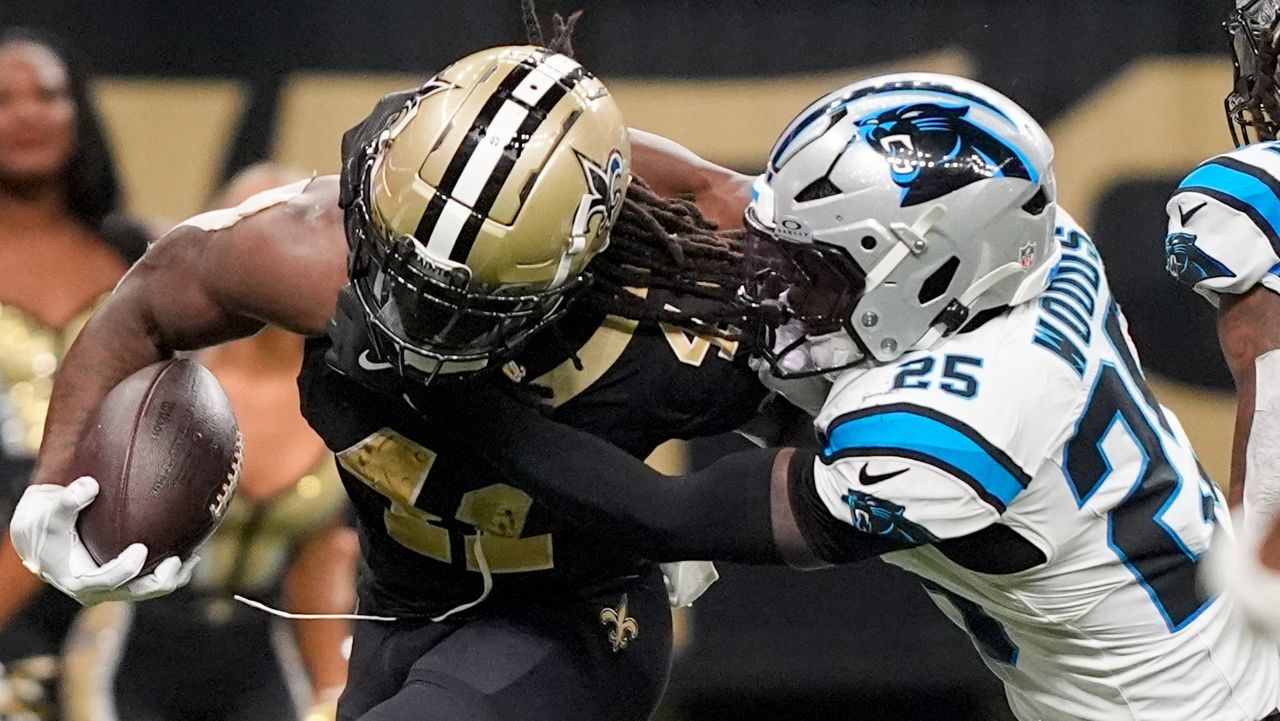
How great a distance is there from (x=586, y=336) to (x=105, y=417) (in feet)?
1.79

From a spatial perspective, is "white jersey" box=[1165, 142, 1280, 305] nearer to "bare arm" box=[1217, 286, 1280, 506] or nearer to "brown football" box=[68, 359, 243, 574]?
"bare arm" box=[1217, 286, 1280, 506]

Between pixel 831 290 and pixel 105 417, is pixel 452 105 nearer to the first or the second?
pixel 831 290

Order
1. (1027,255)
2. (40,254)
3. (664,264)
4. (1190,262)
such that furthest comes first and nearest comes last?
(40,254) < (1190,262) < (664,264) < (1027,255)

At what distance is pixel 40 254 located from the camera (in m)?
2.84

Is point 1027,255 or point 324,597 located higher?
point 1027,255

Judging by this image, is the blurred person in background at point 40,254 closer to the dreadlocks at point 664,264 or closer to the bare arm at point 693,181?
the bare arm at point 693,181

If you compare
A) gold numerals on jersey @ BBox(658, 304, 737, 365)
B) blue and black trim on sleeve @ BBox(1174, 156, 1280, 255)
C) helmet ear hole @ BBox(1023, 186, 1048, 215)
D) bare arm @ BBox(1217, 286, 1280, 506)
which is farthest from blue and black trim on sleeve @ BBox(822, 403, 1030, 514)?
blue and black trim on sleeve @ BBox(1174, 156, 1280, 255)

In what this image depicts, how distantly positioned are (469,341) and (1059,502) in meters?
0.56

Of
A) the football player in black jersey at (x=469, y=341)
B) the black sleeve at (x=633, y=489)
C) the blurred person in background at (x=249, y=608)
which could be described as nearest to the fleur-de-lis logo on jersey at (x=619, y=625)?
the football player in black jersey at (x=469, y=341)

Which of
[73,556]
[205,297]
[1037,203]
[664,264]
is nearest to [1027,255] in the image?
[1037,203]

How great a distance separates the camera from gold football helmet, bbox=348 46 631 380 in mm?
1421

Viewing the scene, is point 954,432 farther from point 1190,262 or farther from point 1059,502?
point 1190,262

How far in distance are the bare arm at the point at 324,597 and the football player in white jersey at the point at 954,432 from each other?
4.56 feet

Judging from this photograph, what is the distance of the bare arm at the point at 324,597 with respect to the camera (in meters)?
2.86
